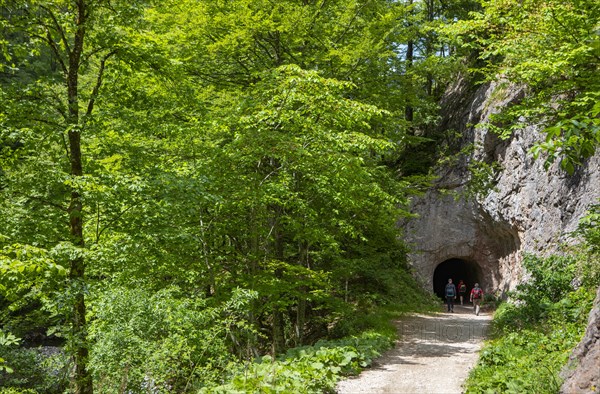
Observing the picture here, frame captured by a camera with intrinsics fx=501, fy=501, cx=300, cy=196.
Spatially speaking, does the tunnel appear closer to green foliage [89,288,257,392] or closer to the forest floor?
the forest floor

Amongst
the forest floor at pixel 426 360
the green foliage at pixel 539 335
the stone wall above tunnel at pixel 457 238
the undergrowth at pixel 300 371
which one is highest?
the stone wall above tunnel at pixel 457 238

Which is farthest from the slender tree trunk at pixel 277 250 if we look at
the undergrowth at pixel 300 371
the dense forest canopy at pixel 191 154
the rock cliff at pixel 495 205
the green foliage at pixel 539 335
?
the rock cliff at pixel 495 205

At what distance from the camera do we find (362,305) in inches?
677

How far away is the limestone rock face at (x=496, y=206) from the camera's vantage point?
14.2 metres

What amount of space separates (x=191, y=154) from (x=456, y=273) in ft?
67.4

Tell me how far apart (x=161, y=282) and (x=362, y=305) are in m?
8.91

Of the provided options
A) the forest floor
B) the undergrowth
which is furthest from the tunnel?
the undergrowth

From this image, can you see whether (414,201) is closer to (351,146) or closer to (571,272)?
(571,272)

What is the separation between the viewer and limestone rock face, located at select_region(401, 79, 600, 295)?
14.2 meters

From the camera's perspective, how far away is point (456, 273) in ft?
87.5

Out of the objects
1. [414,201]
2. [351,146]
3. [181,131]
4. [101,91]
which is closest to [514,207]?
[414,201]

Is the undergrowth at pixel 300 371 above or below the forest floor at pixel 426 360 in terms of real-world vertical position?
above

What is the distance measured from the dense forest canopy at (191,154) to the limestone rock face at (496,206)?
3308 mm

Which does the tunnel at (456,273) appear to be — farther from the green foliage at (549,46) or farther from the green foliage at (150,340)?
the green foliage at (150,340)
